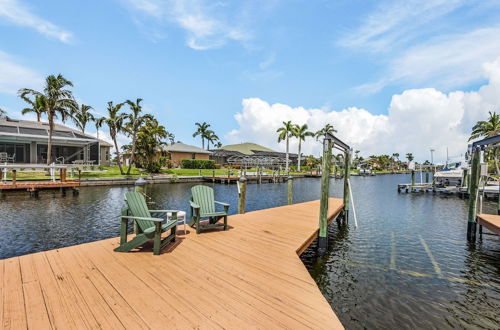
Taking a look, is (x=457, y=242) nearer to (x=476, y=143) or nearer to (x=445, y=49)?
(x=476, y=143)

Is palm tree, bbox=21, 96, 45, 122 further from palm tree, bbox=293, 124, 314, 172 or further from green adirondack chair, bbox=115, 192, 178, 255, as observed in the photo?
palm tree, bbox=293, 124, 314, 172

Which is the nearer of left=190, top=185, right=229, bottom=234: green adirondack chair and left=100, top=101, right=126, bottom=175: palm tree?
left=190, top=185, right=229, bottom=234: green adirondack chair

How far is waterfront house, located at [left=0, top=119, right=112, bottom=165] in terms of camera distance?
28.3 meters

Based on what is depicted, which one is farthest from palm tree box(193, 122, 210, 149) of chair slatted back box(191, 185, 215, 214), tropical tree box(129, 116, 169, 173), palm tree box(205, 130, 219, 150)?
chair slatted back box(191, 185, 215, 214)

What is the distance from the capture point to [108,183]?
85.0ft

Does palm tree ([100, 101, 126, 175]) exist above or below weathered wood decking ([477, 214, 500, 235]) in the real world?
above

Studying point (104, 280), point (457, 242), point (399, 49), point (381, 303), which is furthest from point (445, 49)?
point (104, 280)

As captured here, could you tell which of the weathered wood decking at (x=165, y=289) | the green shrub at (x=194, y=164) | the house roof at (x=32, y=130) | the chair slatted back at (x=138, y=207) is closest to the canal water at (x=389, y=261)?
the weathered wood decking at (x=165, y=289)

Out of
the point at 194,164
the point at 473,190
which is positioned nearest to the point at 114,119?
the point at 194,164

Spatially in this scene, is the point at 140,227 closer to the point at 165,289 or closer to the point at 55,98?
the point at 165,289

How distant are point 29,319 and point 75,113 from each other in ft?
108

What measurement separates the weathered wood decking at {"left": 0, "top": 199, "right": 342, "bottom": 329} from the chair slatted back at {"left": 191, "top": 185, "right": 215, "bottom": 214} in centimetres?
135

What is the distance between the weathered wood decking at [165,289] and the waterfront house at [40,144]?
1288 inches

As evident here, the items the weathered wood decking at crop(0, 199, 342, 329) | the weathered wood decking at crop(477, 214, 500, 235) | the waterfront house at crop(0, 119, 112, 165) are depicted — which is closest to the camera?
the weathered wood decking at crop(0, 199, 342, 329)
